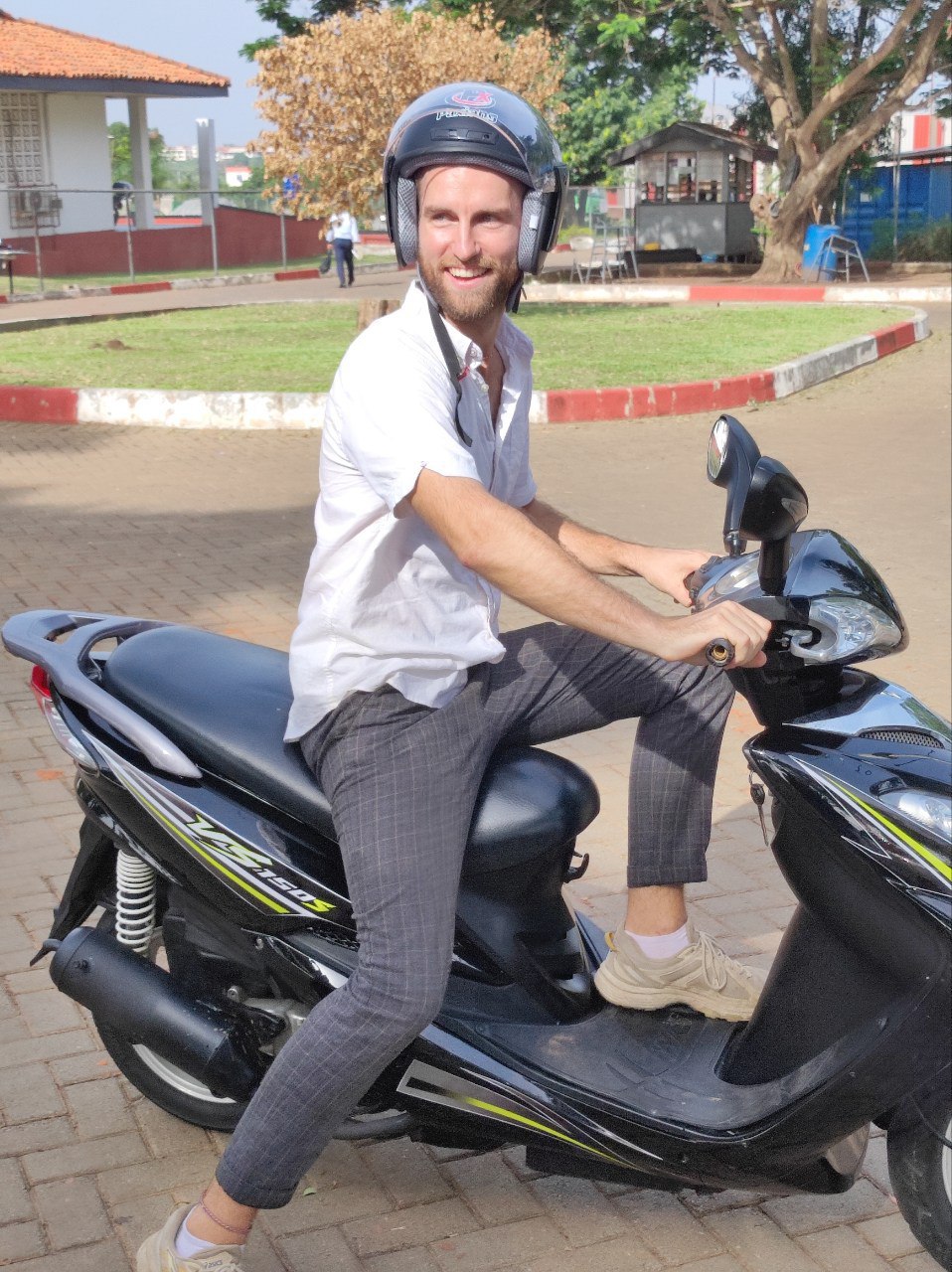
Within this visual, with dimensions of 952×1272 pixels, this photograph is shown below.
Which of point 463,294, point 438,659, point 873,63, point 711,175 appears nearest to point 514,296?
point 463,294

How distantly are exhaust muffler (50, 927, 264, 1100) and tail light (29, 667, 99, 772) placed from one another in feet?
1.13

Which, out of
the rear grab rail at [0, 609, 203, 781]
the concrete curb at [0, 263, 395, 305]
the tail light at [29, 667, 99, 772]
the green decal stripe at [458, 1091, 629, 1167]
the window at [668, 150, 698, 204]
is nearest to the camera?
the green decal stripe at [458, 1091, 629, 1167]

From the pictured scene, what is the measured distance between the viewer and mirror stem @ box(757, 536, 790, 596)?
6.97ft

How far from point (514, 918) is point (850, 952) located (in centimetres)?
56

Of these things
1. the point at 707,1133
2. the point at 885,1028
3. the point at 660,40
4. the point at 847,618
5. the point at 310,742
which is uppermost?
the point at 660,40

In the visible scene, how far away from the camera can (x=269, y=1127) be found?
7.40ft

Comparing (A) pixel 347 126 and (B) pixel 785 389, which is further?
(A) pixel 347 126

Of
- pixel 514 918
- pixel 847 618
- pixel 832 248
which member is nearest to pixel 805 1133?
pixel 514 918

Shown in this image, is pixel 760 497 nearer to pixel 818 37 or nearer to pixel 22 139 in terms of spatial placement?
pixel 818 37

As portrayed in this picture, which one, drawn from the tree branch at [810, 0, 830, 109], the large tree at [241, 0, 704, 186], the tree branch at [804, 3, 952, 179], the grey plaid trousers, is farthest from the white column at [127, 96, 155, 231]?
the grey plaid trousers

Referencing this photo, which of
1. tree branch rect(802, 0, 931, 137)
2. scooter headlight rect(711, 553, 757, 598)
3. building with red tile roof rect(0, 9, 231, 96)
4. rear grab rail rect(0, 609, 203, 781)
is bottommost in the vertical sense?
rear grab rail rect(0, 609, 203, 781)

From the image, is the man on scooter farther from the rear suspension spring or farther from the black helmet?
the rear suspension spring

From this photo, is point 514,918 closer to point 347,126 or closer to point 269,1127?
point 269,1127

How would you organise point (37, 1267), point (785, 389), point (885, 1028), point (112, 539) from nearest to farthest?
point (885, 1028) → point (37, 1267) → point (112, 539) → point (785, 389)
